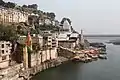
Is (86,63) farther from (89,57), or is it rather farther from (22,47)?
(22,47)

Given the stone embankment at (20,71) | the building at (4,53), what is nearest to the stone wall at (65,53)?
the stone embankment at (20,71)

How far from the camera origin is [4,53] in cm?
2028

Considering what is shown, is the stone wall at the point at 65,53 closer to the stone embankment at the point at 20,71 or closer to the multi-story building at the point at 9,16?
Answer: the stone embankment at the point at 20,71

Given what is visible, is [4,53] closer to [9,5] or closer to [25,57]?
[25,57]

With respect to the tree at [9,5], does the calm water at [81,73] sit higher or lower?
lower

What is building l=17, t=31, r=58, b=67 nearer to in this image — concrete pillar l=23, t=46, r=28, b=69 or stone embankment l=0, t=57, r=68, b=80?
stone embankment l=0, t=57, r=68, b=80

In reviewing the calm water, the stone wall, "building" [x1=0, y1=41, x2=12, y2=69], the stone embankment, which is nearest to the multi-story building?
the stone wall

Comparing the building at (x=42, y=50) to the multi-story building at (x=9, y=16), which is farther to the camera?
the multi-story building at (x=9, y=16)

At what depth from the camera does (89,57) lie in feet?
109

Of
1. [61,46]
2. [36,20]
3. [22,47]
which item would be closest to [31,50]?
[22,47]

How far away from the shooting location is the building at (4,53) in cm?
1975

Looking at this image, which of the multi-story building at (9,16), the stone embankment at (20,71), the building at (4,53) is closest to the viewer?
the stone embankment at (20,71)

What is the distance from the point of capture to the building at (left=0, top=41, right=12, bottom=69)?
19.8 meters

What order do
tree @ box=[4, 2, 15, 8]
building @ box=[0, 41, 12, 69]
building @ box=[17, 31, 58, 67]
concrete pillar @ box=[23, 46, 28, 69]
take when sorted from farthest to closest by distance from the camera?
tree @ box=[4, 2, 15, 8] → building @ box=[17, 31, 58, 67] → concrete pillar @ box=[23, 46, 28, 69] → building @ box=[0, 41, 12, 69]
